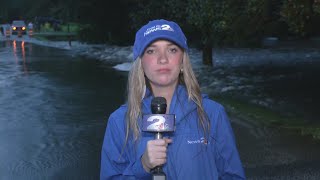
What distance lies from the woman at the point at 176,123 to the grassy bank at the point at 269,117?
269 inches

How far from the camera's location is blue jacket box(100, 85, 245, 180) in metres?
2.66

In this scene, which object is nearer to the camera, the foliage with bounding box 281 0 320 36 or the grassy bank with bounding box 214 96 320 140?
the grassy bank with bounding box 214 96 320 140

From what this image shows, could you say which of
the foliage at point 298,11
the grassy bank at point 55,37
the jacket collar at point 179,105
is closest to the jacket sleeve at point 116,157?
the jacket collar at point 179,105

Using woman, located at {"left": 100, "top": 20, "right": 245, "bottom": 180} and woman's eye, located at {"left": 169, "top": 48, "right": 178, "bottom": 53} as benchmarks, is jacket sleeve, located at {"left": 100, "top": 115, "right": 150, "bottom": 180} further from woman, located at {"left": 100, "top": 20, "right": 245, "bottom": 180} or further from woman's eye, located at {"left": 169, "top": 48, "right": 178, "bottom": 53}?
woman's eye, located at {"left": 169, "top": 48, "right": 178, "bottom": 53}

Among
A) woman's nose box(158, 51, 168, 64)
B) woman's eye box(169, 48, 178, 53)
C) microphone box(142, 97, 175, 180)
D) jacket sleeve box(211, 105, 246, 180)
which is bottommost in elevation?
jacket sleeve box(211, 105, 246, 180)

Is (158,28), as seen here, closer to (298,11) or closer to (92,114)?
(298,11)

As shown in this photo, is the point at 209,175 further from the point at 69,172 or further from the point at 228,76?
the point at 228,76

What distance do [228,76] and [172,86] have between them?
1656 cm

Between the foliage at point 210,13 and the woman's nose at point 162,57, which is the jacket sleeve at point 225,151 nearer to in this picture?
the woman's nose at point 162,57

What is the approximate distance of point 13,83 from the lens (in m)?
18.3

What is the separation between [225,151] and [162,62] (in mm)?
567

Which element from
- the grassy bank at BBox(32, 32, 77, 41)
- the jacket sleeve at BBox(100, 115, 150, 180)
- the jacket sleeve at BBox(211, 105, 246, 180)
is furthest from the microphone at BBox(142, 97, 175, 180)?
the grassy bank at BBox(32, 32, 77, 41)

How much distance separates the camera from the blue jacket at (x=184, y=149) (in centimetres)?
266

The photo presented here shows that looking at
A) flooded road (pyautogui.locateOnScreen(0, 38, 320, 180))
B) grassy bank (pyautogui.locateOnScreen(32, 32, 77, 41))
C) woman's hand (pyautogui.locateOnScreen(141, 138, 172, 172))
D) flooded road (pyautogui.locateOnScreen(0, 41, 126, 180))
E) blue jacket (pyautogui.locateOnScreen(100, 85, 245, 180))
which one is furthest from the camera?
grassy bank (pyautogui.locateOnScreen(32, 32, 77, 41))
